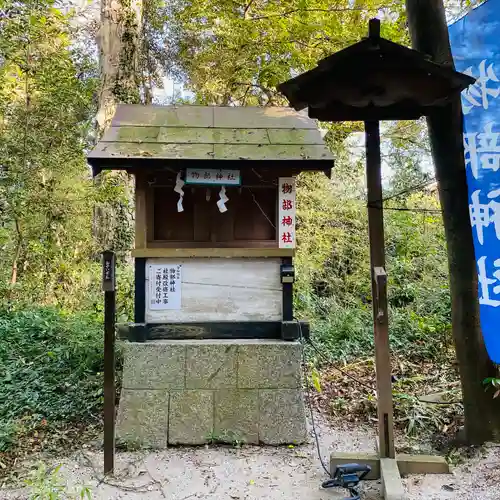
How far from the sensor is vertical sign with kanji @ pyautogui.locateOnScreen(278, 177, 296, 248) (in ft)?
13.0

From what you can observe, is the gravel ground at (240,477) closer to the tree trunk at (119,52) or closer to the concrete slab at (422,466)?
the concrete slab at (422,466)

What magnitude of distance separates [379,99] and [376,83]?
12 centimetres

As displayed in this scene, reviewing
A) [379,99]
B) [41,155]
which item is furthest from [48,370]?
[379,99]

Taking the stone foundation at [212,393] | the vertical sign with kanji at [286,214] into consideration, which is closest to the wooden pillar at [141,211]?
the stone foundation at [212,393]

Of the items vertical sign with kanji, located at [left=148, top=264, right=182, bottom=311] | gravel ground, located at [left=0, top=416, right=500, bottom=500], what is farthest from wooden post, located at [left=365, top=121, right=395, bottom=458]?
vertical sign with kanji, located at [left=148, top=264, right=182, bottom=311]

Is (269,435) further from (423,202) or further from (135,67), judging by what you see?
(423,202)

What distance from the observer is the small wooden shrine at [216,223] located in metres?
3.79

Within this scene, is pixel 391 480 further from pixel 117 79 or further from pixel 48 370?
pixel 117 79

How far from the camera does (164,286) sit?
3969 millimetres

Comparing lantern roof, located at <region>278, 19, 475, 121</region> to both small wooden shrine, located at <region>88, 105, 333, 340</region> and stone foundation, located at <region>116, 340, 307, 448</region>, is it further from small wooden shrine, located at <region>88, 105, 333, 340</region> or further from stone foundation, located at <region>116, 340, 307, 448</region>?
stone foundation, located at <region>116, 340, 307, 448</region>

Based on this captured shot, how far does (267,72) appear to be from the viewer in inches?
280

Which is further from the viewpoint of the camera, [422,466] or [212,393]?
[212,393]

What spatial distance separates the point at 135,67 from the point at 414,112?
6039mm

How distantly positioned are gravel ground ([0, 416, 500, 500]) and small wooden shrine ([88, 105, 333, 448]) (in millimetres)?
194
